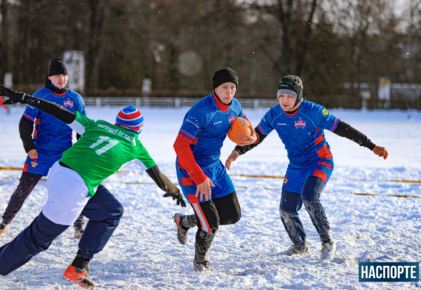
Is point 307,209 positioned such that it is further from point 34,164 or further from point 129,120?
point 34,164

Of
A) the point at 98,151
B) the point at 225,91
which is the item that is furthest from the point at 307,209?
the point at 98,151

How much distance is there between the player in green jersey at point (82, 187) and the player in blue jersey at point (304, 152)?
1372mm

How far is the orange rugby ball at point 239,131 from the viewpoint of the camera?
13.8 ft

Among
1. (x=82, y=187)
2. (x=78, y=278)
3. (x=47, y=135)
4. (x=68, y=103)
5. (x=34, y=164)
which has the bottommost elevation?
(x=78, y=278)

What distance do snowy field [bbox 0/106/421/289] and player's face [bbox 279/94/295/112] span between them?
1544 mm

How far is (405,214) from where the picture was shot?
601 centimetres

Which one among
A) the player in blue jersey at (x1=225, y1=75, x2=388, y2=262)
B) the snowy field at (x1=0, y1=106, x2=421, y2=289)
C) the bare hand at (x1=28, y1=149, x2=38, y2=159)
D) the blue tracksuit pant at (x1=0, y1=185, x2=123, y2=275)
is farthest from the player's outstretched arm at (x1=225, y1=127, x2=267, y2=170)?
the bare hand at (x1=28, y1=149, x2=38, y2=159)

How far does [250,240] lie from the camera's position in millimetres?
5098

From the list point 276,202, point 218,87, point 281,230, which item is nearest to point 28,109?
point 218,87

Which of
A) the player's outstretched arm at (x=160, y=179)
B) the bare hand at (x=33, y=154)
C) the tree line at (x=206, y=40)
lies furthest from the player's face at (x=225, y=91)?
the tree line at (x=206, y=40)

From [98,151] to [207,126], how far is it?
3.45ft

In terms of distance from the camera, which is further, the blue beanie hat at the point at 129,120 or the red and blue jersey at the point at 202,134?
the red and blue jersey at the point at 202,134

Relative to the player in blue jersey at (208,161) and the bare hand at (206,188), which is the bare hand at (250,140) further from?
the bare hand at (206,188)

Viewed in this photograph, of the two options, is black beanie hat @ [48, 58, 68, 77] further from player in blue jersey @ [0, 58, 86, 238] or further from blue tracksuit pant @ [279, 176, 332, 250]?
blue tracksuit pant @ [279, 176, 332, 250]
